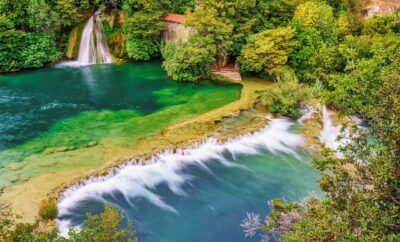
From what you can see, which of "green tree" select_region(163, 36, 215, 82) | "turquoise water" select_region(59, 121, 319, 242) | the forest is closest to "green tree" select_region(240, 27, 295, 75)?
the forest

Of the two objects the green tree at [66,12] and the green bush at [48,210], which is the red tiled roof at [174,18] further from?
the green bush at [48,210]

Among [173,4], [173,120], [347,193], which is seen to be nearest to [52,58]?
[173,4]

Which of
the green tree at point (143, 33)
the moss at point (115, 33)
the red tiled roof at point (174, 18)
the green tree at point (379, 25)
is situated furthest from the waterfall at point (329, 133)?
the moss at point (115, 33)

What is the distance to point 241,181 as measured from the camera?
1730 centimetres

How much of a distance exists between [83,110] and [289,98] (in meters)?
13.2

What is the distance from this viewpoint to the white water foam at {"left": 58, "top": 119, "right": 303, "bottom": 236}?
1558 centimetres

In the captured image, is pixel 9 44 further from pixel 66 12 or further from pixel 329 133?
pixel 329 133

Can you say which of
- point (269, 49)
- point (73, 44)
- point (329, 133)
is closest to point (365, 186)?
point (329, 133)

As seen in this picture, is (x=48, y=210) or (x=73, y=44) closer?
(x=48, y=210)

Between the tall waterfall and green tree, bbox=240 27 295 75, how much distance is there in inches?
549

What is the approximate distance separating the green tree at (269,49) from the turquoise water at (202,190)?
1009cm

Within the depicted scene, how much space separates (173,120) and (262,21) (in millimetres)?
13734

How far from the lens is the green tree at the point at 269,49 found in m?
28.5

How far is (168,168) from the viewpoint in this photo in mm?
17984
